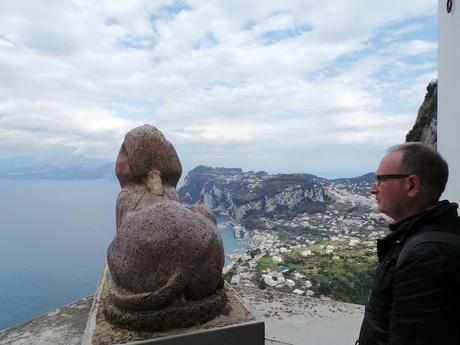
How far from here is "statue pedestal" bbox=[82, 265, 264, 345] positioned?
283 cm

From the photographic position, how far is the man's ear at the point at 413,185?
1817 millimetres

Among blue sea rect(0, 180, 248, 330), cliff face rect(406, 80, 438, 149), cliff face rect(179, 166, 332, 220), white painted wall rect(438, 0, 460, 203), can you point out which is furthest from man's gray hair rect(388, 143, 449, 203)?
cliff face rect(179, 166, 332, 220)

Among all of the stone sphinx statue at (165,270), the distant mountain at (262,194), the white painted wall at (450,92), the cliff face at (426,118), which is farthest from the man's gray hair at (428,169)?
the distant mountain at (262,194)

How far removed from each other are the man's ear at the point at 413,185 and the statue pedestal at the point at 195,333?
1853 millimetres

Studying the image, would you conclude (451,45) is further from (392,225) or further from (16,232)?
(16,232)

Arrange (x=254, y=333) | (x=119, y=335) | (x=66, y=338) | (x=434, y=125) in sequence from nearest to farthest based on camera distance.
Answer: (x=119, y=335), (x=254, y=333), (x=66, y=338), (x=434, y=125)

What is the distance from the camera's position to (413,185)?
1827 millimetres

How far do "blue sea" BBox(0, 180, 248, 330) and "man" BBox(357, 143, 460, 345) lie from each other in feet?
21.8

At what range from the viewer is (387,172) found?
6.20 feet

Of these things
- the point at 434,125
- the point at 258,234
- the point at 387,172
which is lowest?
the point at 258,234

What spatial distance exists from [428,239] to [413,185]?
0.35 meters

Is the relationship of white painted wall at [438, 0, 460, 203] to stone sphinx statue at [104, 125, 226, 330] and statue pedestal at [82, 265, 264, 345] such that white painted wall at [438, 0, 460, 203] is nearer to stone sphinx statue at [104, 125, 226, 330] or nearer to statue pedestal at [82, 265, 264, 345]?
statue pedestal at [82, 265, 264, 345]

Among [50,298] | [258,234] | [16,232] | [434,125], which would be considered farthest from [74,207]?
[434,125]

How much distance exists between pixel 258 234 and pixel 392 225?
38359 millimetres
